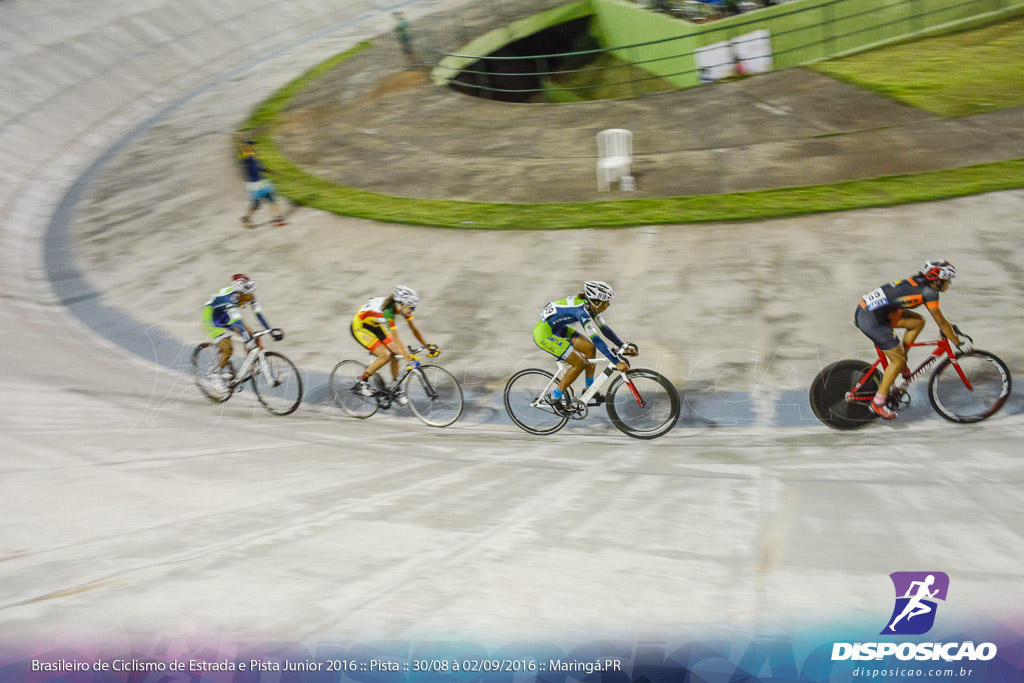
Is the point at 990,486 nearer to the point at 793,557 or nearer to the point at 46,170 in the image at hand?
the point at 793,557

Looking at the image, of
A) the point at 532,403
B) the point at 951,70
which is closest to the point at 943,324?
the point at 532,403

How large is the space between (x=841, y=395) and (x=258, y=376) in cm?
666

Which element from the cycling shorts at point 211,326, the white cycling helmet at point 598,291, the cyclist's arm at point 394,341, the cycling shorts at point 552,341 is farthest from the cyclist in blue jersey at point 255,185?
the white cycling helmet at point 598,291

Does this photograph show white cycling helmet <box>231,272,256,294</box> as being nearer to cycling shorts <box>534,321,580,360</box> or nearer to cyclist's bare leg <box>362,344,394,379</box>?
cyclist's bare leg <box>362,344,394,379</box>

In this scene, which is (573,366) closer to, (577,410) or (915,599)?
(577,410)

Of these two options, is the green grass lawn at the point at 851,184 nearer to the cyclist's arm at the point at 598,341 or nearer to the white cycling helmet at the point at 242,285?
the white cycling helmet at the point at 242,285

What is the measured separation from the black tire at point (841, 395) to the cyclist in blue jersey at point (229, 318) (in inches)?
220

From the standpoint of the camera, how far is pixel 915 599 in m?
3.54

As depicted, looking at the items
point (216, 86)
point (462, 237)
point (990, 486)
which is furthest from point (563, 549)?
point (216, 86)

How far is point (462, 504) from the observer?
5.46 metres

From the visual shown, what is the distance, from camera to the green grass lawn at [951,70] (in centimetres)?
1302

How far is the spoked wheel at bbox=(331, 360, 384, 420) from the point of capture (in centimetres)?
818

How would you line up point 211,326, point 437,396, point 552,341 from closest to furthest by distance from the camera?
point 552,341 < point 437,396 < point 211,326

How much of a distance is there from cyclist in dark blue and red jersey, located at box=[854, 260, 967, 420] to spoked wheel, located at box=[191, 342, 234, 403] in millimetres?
7001
